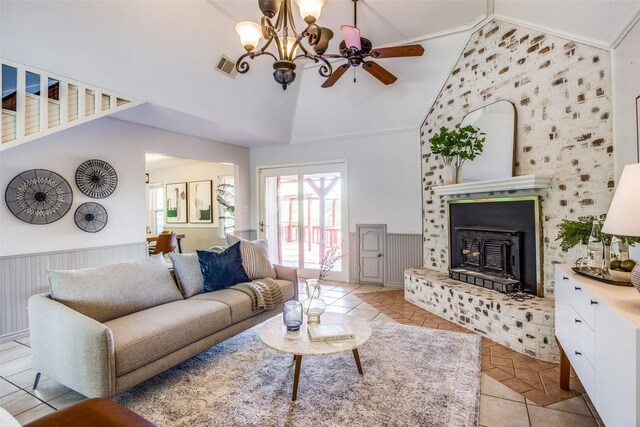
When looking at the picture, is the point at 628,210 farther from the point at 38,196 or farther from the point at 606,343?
the point at 38,196

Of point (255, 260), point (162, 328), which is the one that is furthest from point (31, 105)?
point (255, 260)

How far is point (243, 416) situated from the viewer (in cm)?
202

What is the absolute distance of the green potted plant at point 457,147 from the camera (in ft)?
12.5

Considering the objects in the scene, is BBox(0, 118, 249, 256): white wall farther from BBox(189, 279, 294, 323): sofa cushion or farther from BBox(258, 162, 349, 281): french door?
BBox(189, 279, 294, 323): sofa cushion

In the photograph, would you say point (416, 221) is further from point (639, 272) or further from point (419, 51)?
point (639, 272)

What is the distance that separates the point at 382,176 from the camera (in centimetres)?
536

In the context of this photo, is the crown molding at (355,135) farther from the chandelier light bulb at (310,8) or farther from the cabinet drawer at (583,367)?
the cabinet drawer at (583,367)

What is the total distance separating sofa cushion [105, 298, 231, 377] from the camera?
6.92ft

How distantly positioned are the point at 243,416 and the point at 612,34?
3913 millimetres

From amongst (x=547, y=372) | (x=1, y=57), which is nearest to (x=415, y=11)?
(x=547, y=372)

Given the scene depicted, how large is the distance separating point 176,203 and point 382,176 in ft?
18.8

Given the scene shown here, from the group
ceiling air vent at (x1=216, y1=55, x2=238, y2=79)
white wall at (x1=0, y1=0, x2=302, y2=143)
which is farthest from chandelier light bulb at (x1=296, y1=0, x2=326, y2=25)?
ceiling air vent at (x1=216, y1=55, x2=238, y2=79)

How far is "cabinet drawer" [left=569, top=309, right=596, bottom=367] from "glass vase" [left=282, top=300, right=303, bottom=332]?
1.74 metres

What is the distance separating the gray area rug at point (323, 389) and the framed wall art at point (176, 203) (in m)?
5.99
